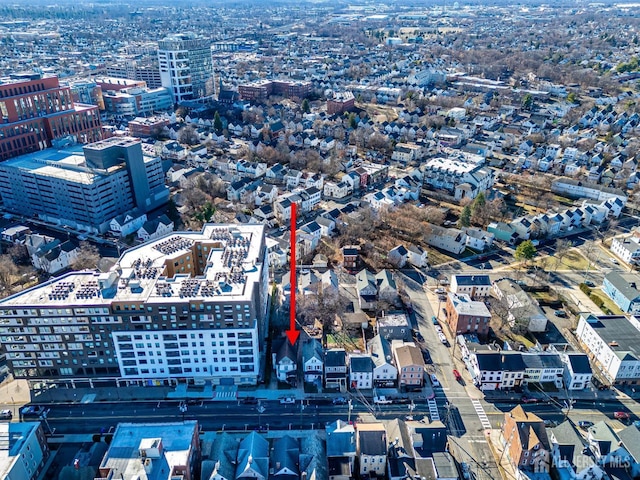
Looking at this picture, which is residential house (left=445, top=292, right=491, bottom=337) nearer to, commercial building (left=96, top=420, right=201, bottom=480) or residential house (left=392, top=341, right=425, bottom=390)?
residential house (left=392, top=341, right=425, bottom=390)

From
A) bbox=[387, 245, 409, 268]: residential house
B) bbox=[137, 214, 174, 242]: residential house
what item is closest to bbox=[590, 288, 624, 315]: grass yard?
bbox=[387, 245, 409, 268]: residential house

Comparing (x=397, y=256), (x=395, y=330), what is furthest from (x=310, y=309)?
(x=397, y=256)

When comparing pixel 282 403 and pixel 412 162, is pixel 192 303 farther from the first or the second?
pixel 412 162

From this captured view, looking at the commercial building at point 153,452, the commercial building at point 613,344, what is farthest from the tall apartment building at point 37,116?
the commercial building at point 613,344

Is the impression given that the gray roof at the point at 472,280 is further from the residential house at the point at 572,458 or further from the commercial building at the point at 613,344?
the residential house at the point at 572,458

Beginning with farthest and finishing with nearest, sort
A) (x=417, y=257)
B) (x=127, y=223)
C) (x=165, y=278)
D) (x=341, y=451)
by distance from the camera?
(x=127, y=223), (x=417, y=257), (x=165, y=278), (x=341, y=451)

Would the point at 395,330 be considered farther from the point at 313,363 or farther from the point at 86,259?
the point at 86,259
